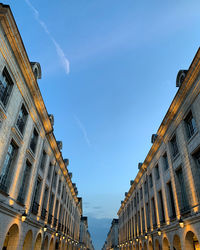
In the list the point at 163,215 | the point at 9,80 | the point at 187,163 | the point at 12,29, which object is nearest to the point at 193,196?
the point at 187,163

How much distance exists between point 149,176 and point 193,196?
12745mm

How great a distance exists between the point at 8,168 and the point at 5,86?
4.84 m

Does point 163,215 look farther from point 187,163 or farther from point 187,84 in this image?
point 187,84

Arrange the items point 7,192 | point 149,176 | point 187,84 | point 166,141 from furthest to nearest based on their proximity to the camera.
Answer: point 149,176 < point 166,141 < point 187,84 < point 7,192

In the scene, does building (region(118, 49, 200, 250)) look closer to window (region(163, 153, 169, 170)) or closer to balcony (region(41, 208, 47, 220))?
window (region(163, 153, 169, 170))

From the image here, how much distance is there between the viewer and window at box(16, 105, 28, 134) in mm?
13580

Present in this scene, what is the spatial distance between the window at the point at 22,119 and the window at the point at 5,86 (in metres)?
2.19

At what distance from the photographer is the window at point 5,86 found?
36.6 ft

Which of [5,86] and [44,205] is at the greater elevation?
[5,86]

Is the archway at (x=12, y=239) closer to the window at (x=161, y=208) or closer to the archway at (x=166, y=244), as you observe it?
the archway at (x=166, y=244)

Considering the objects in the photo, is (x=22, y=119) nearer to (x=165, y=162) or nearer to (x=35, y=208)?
(x=35, y=208)

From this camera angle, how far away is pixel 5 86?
1163 centimetres

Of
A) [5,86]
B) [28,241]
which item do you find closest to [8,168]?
[5,86]

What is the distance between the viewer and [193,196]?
42.9ft
